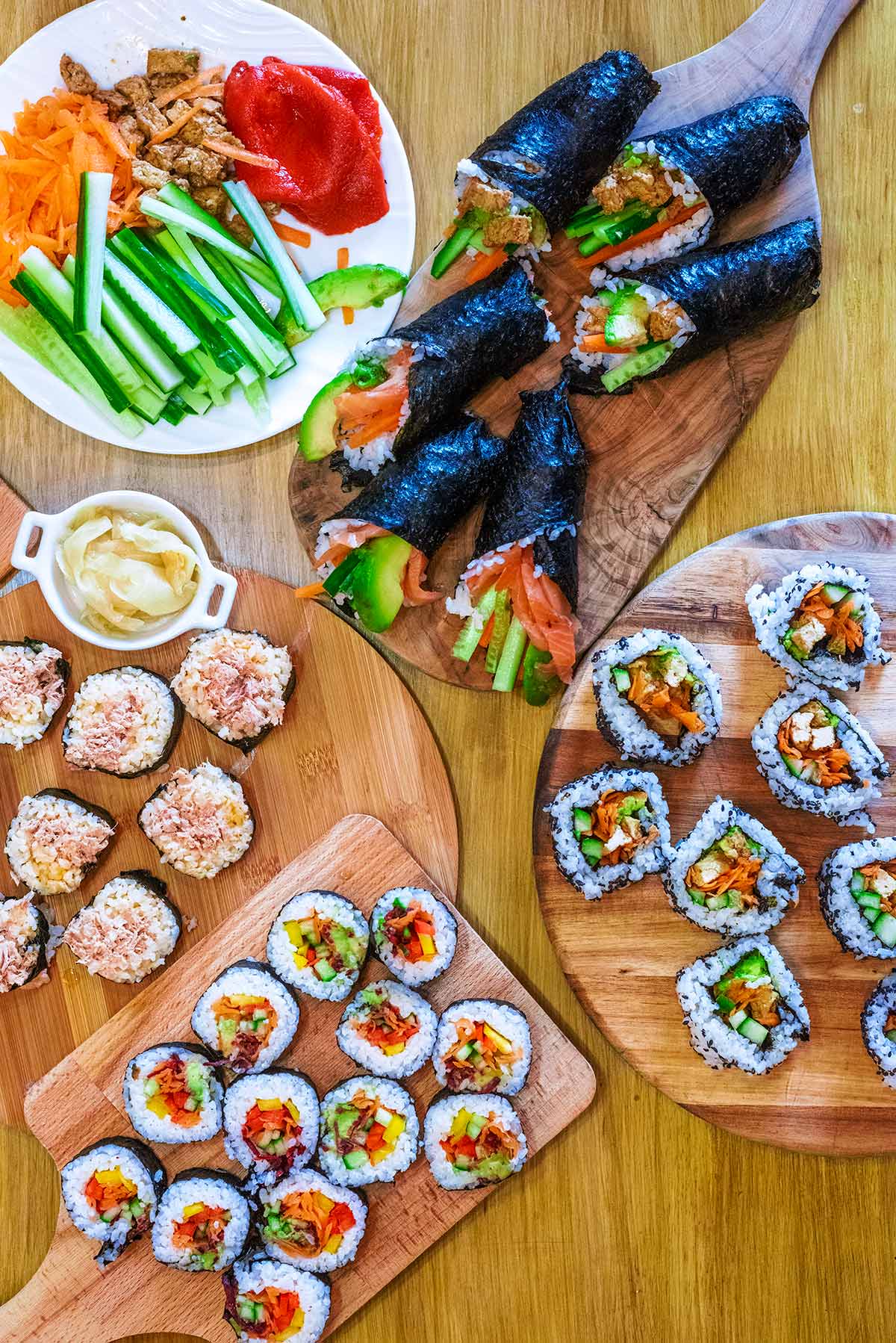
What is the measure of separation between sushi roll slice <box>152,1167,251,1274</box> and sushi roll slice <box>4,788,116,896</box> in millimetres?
972

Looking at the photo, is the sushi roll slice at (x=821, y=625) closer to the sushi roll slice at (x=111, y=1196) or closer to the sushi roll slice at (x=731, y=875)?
the sushi roll slice at (x=731, y=875)

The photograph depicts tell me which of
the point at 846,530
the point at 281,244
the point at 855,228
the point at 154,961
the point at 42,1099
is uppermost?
the point at 281,244

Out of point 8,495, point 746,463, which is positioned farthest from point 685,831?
point 8,495

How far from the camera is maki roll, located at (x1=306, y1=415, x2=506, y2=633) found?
2797 mm

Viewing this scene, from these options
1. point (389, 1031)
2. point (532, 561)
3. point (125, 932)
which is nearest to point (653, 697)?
point (532, 561)

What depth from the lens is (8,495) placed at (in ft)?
9.75

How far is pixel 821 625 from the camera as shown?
2725 mm

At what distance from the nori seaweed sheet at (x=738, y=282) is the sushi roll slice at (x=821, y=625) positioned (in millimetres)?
728

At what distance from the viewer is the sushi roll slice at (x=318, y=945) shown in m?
2.86

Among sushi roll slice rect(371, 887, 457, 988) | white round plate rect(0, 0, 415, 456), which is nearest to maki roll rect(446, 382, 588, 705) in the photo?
white round plate rect(0, 0, 415, 456)

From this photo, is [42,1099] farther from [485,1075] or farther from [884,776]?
[884,776]

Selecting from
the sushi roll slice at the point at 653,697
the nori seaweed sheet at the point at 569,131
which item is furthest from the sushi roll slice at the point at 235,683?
→ the nori seaweed sheet at the point at 569,131

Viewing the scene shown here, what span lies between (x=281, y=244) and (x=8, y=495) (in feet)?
3.71

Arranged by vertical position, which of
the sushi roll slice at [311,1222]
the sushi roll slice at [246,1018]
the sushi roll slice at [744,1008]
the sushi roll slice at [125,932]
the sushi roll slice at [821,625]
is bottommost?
the sushi roll slice at [311,1222]
